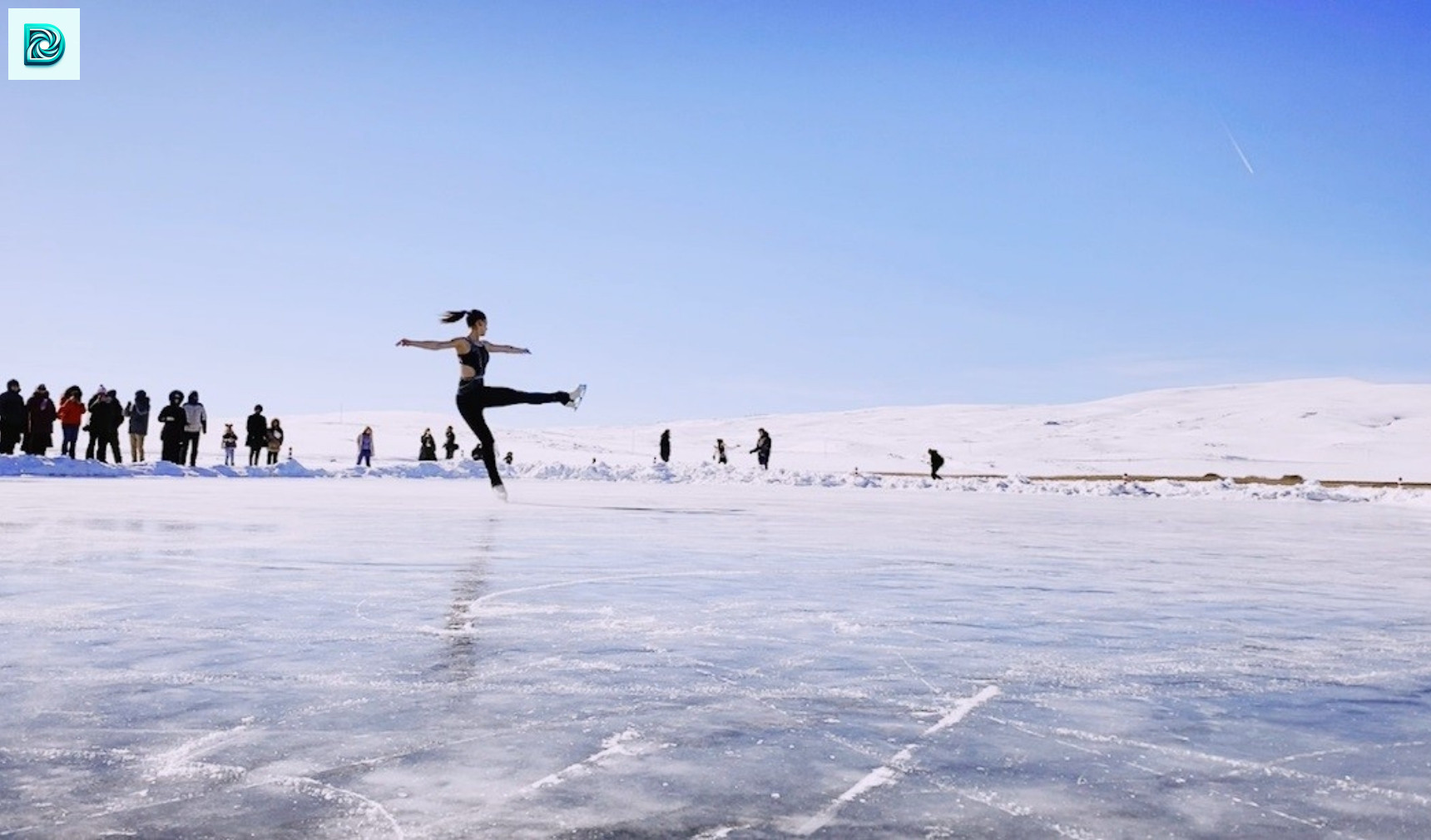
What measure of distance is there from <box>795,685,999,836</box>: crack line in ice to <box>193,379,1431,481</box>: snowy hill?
121 ft

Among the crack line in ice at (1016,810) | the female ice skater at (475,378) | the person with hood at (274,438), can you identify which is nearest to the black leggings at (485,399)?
the female ice skater at (475,378)

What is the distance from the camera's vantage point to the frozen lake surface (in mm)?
2174

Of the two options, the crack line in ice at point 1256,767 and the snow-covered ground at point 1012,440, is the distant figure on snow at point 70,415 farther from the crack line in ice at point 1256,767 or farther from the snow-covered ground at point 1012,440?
the crack line in ice at point 1256,767

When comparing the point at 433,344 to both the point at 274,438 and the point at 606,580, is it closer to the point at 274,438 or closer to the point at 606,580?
the point at 606,580

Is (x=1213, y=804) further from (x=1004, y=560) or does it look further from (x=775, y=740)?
(x=1004, y=560)

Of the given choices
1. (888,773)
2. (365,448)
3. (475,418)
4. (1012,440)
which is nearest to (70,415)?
(365,448)

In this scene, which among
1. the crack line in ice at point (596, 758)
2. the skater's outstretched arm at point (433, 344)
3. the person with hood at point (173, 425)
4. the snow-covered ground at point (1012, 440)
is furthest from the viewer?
Answer: the snow-covered ground at point (1012, 440)

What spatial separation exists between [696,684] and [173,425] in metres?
23.8

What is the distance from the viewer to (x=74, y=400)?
2242 centimetres

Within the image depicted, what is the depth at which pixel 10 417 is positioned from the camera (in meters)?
21.5

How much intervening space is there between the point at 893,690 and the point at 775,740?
27.9 inches

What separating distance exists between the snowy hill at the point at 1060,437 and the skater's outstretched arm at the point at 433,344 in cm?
2864

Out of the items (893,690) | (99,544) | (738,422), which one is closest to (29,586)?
(99,544)

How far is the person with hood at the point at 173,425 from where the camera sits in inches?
957
